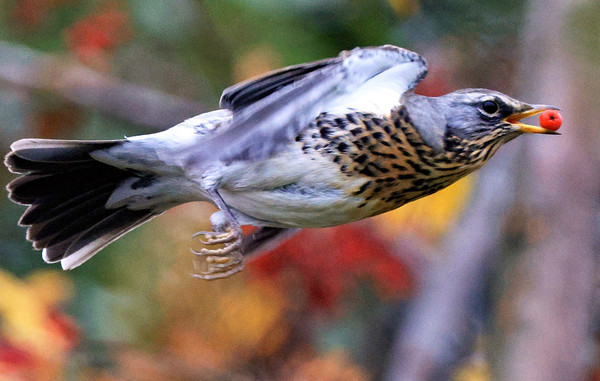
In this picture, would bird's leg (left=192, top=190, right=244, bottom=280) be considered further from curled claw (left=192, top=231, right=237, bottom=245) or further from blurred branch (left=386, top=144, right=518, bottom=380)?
blurred branch (left=386, top=144, right=518, bottom=380)

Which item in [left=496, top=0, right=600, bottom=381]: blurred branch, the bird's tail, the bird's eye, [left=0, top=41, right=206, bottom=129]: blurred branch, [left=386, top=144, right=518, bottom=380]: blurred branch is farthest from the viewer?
[left=0, top=41, right=206, bottom=129]: blurred branch

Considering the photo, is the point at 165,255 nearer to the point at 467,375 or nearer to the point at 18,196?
the point at 18,196

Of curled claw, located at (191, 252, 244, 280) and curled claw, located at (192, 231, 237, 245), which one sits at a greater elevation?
curled claw, located at (192, 231, 237, 245)

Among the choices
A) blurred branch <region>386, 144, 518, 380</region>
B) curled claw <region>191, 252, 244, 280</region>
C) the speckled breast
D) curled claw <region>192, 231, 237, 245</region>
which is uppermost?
the speckled breast

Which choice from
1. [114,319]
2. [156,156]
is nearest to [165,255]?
[114,319]

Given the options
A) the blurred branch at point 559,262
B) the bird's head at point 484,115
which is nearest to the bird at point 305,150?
the bird's head at point 484,115

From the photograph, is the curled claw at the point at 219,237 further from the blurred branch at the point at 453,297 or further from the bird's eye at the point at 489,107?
the blurred branch at the point at 453,297

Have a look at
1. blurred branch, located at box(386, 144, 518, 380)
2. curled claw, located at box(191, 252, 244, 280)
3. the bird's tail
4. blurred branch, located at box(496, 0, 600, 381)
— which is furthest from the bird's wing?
blurred branch, located at box(386, 144, 518, 380)

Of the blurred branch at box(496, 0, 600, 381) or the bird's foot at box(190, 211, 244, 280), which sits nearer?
the bird's foot at box(190, 211, 244, 280)
